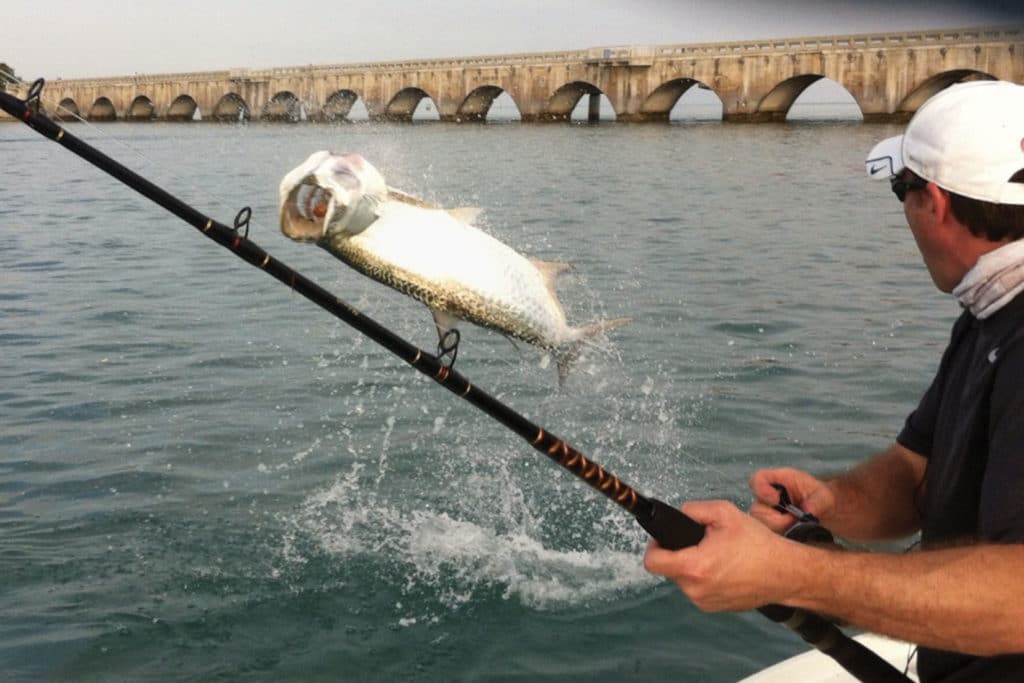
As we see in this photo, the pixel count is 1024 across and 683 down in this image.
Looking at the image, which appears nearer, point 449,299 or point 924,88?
point 449,299

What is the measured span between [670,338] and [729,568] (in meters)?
9.97

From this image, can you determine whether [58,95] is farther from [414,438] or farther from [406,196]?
[406,196]

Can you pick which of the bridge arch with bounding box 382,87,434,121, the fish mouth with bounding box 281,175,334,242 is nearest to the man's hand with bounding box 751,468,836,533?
the fish mouth with bounding box 281,175,334,242

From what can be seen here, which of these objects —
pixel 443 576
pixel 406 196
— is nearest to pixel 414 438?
pixel 443 576

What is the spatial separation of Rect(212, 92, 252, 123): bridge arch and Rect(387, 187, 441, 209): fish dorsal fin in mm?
81222

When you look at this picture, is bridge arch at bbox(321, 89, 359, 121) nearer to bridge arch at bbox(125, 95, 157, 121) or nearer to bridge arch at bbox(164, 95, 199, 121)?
bridge arch at bbox(164, 95, 199, 121)

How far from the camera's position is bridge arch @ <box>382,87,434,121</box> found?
8100 centimetres

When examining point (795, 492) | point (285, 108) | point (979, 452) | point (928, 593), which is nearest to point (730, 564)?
point (928, 593)

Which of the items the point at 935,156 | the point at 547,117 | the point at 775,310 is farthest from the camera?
the point at 547,117

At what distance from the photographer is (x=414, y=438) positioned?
9320mm

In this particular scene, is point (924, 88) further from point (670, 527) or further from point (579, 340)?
point (670, 527)

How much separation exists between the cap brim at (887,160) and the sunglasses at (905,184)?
2 centimetres

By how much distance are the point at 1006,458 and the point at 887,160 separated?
0.85m

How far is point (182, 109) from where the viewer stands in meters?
94.9
